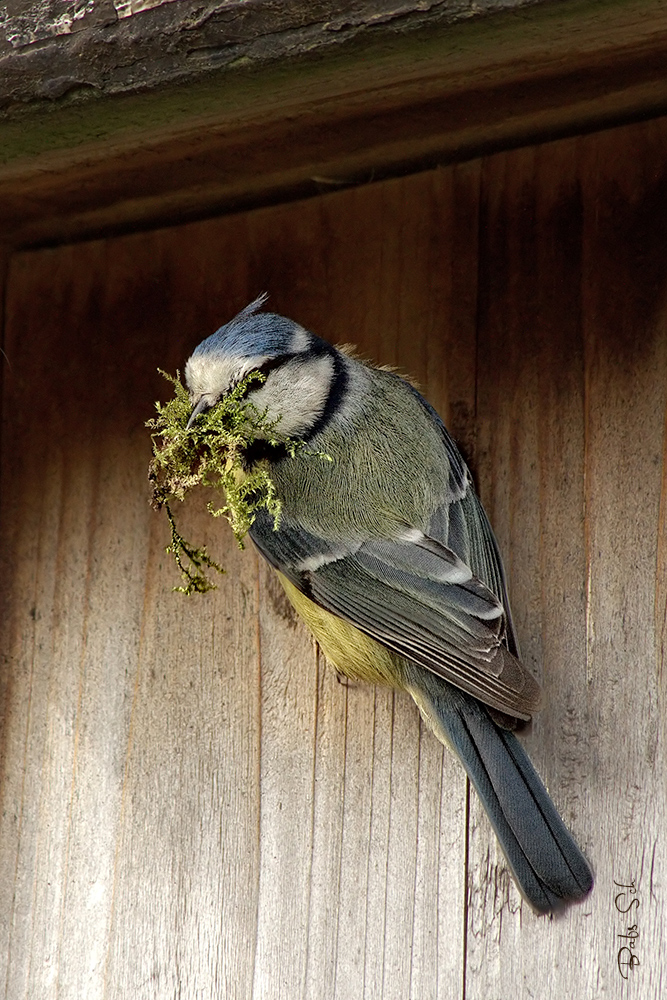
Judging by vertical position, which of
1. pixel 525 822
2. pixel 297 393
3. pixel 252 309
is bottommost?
pixel 525 822

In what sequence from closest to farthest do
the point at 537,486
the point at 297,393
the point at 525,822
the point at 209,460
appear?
the point at 525,822 → the point at 209,460 → the point at 537,486 → the point at 297,393

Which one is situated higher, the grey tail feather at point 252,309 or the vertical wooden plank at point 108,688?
the grey tail feather at point 252,309

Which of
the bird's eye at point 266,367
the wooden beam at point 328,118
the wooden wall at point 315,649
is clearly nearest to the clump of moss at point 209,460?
the bird's eye at point 266,367

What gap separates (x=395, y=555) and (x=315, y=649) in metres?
0.22

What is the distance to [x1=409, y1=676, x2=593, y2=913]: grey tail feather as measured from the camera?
149 cm

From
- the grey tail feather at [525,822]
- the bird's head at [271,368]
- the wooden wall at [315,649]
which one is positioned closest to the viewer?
the grey tail feather at [525,822]

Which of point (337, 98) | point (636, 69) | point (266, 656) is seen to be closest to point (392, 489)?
point (266, 656)

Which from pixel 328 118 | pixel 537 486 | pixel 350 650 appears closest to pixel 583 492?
pixel 537 486

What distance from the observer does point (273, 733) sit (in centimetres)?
179

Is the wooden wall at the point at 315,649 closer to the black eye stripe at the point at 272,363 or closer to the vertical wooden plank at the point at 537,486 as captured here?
the vertical wooden plank at the point at 537,486

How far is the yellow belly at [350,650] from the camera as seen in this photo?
5.53ft

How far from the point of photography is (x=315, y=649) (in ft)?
5.91

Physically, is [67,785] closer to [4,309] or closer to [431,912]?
[431,912]

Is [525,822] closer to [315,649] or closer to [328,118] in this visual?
[315,649]
